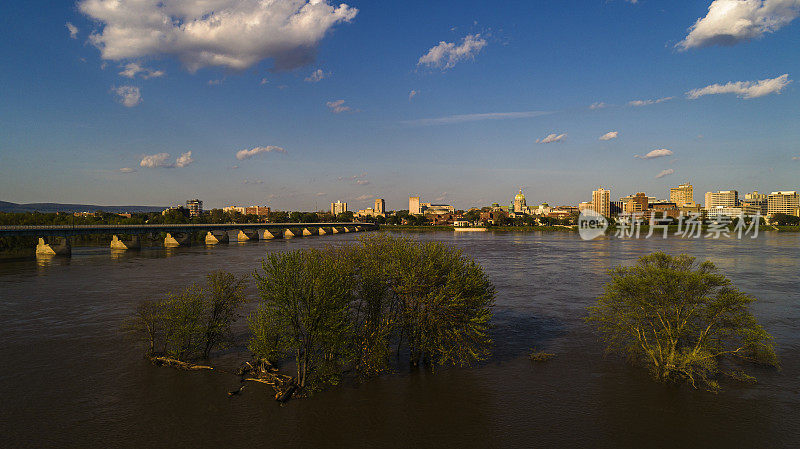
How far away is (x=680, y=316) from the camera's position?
80.1ft

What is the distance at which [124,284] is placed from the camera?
55.6 m

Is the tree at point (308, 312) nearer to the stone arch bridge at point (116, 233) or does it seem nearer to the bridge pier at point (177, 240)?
the stone arch bridge at point (116, 233)

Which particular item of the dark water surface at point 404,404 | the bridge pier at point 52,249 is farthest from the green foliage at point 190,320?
the bridge pier at point 52,249

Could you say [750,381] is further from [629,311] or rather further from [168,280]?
[168,280]

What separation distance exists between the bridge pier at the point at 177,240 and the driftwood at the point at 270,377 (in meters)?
116

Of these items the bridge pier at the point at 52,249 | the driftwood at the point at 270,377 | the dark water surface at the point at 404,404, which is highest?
the bridge pier at the point at 52,249

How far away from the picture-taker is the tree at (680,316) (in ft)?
73.4

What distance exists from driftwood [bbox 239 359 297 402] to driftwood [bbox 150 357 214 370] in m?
2.47

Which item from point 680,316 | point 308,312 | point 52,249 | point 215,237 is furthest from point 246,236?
point 680,316

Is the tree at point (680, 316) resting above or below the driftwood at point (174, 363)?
above

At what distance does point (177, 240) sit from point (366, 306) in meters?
122

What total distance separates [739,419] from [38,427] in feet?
114

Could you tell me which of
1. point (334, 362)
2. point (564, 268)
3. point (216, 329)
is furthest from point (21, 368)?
point (564, 268)

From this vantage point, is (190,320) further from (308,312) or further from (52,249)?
(52,249)
